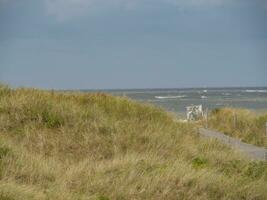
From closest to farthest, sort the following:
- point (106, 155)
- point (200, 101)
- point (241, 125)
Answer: point (106, 155) → point (241, 125) → point (200, 101)

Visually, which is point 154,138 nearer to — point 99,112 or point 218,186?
point 99,112

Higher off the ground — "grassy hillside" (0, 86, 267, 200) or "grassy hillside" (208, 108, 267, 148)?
"grassy hillside" (0, 86, 267, 200)

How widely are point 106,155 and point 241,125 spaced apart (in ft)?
37.5

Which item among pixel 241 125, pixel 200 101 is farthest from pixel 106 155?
pixel 200 101

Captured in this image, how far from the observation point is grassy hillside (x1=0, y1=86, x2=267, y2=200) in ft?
30.9

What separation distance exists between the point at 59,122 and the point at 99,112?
147 cm

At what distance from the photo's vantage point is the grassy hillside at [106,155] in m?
9.41

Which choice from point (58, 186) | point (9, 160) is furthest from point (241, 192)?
point (9, 160)

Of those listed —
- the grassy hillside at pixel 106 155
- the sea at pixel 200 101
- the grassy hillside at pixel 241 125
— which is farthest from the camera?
the sea at pixel 200 101

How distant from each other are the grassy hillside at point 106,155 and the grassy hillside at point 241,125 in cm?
357

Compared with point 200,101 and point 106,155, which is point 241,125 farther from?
point 200,101

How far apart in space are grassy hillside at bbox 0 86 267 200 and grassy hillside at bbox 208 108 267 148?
3.57m

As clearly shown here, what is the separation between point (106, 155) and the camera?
12.2m

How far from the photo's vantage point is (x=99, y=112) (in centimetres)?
1536
